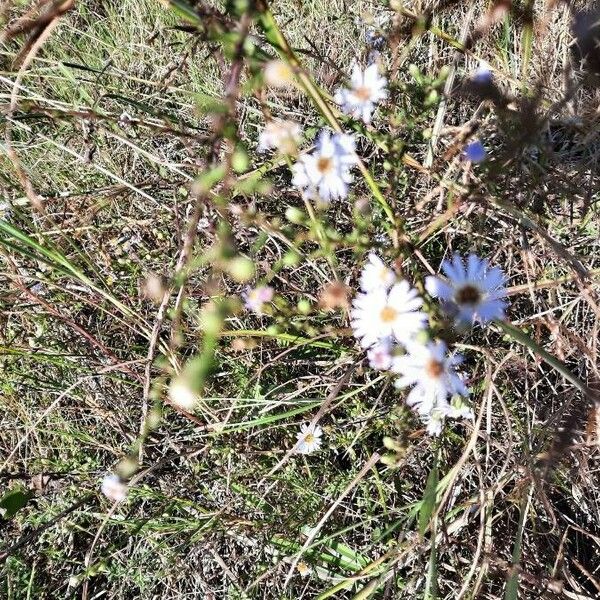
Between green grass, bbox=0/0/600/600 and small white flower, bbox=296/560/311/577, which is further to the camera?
small white flower, bbox=296/560/311/577

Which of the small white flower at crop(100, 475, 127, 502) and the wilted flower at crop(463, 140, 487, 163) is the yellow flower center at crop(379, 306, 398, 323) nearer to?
the wilted flower at crop(463, 140, 487, 163)

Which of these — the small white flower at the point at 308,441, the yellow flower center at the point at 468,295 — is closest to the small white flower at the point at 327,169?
the yellow flower center at the point at 468,295

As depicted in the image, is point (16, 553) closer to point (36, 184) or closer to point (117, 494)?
point (117, 494)

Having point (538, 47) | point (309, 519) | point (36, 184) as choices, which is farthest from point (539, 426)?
point (36, 184)

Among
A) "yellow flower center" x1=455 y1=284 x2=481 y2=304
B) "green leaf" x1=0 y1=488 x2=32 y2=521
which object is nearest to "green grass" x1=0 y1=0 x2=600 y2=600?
"green leaf" x1=0 y1=488 x2=32 y2=521

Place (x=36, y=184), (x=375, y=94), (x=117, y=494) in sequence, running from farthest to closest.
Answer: (x=36, y=184)
(x=117, y=494)
(x=375, y=94)

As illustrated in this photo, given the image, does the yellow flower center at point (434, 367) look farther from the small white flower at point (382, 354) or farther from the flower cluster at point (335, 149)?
the flower cluster at point (335, 149)

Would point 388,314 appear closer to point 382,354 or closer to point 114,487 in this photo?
point 382,354

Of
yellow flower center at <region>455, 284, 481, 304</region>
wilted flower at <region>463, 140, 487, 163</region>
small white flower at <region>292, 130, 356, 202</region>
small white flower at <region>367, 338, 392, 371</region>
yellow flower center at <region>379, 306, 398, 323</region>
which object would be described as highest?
wilted flower at <region>463, 140, 487, 163</region>
